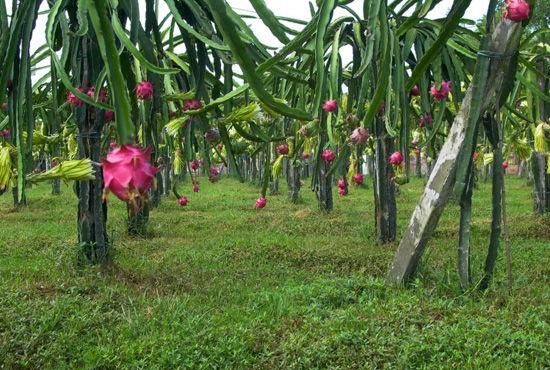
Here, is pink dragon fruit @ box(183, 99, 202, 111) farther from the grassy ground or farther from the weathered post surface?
the weathered post surface

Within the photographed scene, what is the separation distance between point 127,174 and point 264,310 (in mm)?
2456

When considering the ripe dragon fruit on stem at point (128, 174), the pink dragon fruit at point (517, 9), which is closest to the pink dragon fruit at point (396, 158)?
the pink dragon fruit at point (517, 9)

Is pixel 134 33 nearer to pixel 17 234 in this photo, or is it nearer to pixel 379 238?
pixel 379 238

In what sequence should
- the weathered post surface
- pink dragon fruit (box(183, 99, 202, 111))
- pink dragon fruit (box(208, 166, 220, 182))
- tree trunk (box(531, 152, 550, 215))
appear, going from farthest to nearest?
tree trunk (box(531, 152, 550, 215))
pink dragon fruit (box(208, 166, 220, 182))
the weathered post surface
pink dragon fruit (box(183, 99, 202, 111))

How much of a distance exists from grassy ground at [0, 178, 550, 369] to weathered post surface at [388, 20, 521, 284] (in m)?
0.14

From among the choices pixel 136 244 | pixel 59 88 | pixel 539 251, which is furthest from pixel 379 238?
pixel 59 88

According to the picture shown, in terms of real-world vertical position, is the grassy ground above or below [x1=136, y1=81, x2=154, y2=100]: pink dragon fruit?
below

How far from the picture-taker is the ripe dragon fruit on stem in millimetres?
955

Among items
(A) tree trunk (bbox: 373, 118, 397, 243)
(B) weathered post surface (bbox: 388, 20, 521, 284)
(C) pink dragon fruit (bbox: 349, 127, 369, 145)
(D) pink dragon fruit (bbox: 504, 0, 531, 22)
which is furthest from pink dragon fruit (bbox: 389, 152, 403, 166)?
(A) tree trunk (bbox: 373, 118, 397, 243)

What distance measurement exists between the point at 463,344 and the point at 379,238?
272cm

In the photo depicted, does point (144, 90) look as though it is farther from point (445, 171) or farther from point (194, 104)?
point (445, 171)

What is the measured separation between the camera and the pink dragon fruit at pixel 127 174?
3.13ft

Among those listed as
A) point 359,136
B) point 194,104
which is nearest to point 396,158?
point 359,136

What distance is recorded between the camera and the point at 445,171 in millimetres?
3334
